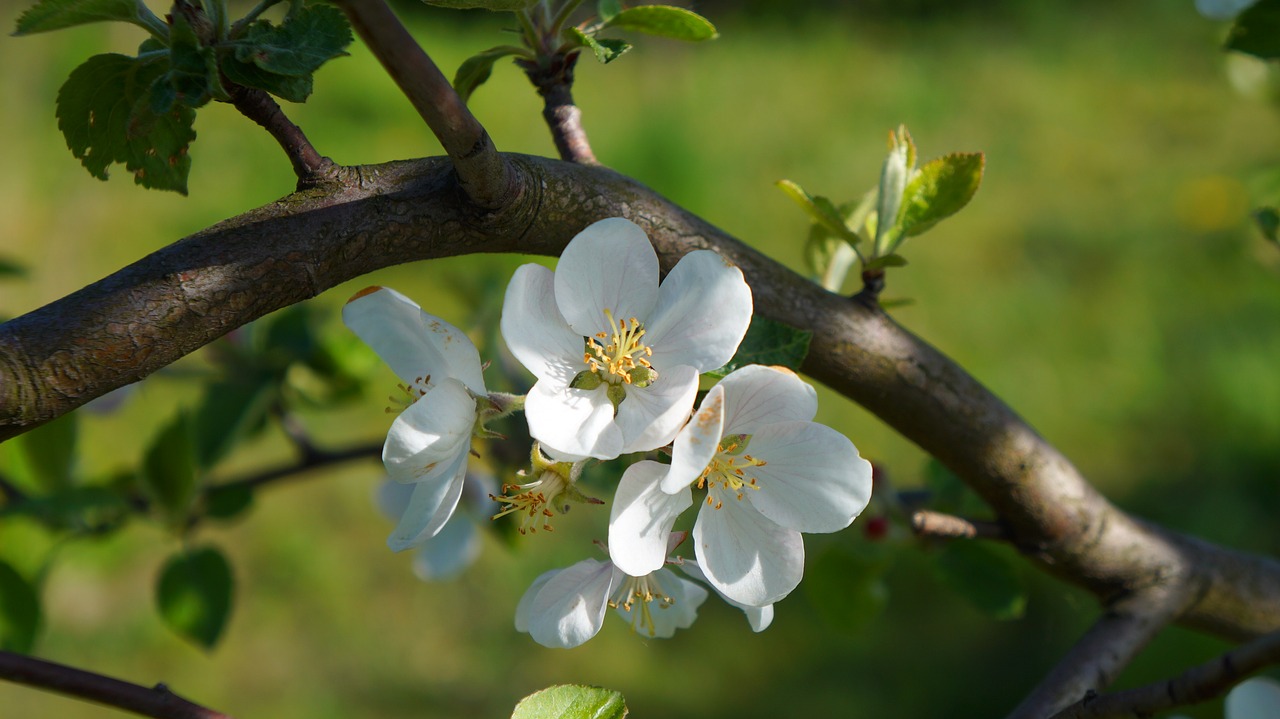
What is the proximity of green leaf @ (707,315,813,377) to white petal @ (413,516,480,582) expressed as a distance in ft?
2.48

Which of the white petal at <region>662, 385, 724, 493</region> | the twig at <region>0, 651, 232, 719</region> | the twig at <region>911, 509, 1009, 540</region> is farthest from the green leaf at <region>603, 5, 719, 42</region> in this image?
the twig at <region>0, 651, 232, 719</region>

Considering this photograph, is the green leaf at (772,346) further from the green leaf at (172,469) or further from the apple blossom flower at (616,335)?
the green leaf at (172,469)

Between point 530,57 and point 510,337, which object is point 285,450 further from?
point 510,337

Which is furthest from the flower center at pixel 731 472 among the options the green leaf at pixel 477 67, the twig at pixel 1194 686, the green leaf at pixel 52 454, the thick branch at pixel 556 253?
the green leaf at pixel 52 454

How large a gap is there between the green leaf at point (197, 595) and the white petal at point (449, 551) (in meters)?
0.23

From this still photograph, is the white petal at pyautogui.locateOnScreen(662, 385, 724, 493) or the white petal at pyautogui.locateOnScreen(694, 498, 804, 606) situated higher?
the white petal at pyautogui.locateOnScreen(662, 385, 724, 493)

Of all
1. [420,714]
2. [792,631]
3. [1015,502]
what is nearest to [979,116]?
[792,631]

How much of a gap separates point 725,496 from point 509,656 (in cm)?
163

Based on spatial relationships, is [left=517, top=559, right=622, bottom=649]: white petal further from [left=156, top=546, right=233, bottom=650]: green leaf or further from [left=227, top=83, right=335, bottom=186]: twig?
[left=156, top=546, right=233, bottom=650]: green leaf

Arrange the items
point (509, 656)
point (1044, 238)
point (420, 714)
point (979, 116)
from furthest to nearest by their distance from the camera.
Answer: point (979, 116)
point (1044, 238)
point (509, 656)
point (420, 714)

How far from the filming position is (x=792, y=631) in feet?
6.84

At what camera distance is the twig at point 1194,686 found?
0.47 m

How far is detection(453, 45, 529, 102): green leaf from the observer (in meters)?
A: 0.68

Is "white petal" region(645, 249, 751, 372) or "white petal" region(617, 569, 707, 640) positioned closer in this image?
"white petal" region(645, 249, 751, 372)
